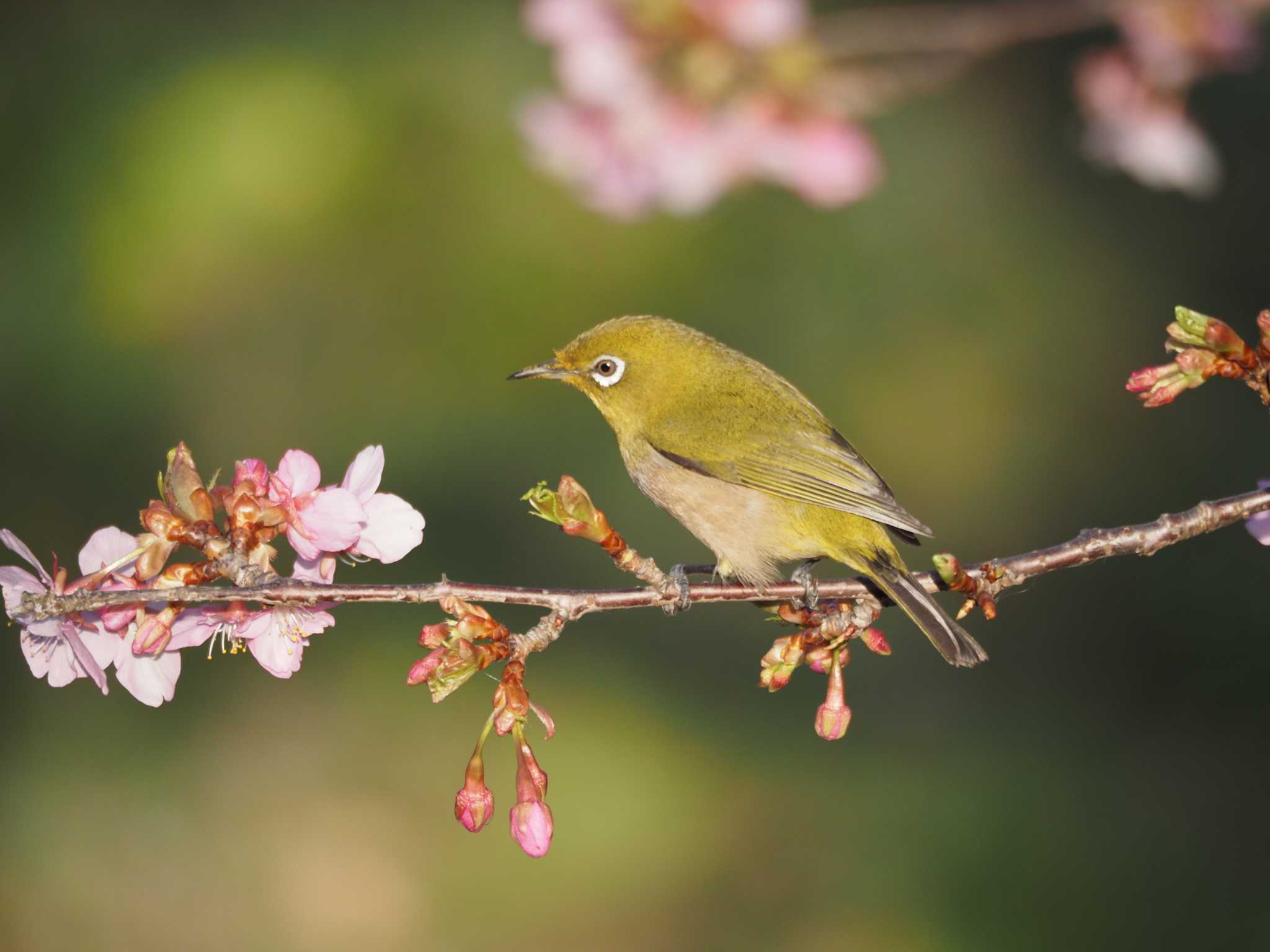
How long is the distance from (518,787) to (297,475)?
2.54 ft

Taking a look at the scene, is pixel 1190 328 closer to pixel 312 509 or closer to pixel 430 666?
pixel 430 666

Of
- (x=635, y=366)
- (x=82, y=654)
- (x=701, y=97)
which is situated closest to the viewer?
(x=82, y=654)

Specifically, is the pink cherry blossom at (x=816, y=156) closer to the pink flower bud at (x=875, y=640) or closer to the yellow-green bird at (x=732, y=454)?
the yellow-green bird at (x=732, y=454)

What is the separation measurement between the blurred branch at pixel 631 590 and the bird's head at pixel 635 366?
107 cm

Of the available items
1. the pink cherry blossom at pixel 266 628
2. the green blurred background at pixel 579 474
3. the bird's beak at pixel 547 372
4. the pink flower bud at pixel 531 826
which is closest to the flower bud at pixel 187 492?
the pink cherry blossom at pixel 266 628

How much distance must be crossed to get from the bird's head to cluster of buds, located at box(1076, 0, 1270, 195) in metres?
2.01

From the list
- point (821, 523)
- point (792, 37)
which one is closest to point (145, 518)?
point (821, 523)

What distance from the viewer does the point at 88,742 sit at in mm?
6988

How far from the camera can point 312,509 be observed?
107 inches

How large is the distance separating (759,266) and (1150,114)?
17.9 ft

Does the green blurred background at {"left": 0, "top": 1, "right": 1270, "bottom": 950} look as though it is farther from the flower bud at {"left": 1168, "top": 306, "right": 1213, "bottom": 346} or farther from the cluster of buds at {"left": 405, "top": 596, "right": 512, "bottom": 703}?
the flower bud at {"left": 1168, "top": 306, "right": 1213, "bottom": 346}

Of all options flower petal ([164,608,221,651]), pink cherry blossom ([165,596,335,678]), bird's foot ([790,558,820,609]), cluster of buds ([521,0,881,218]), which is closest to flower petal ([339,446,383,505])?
pink cherry blossom ([165,596,335,678])

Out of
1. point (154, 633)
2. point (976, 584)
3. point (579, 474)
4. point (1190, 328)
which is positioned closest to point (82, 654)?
point (154, 633)

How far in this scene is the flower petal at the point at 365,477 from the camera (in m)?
2.73
